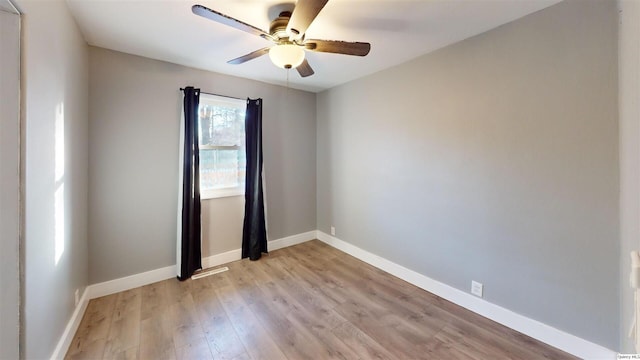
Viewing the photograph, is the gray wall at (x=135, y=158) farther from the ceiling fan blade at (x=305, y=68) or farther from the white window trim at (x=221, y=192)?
the ceiling fan blade at (x=305, y=68)

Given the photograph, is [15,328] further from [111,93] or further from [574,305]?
[574,305]

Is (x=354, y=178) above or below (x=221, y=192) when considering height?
above

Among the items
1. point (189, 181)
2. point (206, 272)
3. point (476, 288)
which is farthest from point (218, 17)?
point (476, 288)

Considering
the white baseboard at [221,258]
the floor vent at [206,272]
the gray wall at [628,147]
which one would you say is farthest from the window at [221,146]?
the gray wall at [628,147]

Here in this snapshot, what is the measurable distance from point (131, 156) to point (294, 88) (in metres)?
2.28

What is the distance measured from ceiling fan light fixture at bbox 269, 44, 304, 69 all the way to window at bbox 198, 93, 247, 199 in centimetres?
160

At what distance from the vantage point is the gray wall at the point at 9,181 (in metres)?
1.10

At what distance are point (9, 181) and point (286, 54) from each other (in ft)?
5.29

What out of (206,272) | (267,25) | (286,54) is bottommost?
(206,272)

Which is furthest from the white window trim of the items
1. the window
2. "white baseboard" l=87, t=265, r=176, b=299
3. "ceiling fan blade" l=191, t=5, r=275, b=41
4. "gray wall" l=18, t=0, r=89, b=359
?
"ceiling fan blade" l=191, t=5, r=275, b=41

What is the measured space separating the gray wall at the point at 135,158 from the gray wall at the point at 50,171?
0.27 metres

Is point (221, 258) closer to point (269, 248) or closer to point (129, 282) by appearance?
point (269, 248)

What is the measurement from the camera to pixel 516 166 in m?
1.97

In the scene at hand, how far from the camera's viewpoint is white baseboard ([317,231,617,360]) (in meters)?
1.68
